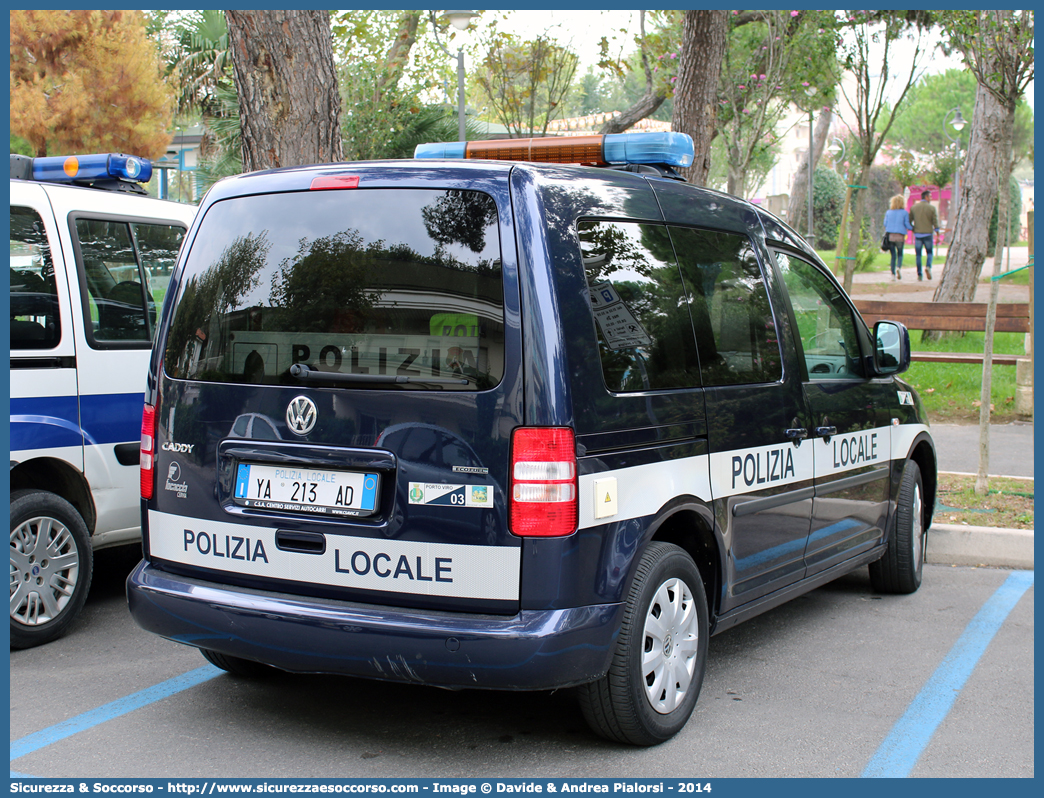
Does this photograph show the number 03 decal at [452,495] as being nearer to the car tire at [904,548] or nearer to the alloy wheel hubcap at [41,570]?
the alloy wheel hubcap at [41,570]

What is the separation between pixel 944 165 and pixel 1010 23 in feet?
136

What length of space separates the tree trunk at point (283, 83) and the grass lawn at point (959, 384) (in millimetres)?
6689

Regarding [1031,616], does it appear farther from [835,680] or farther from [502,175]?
[502,175]

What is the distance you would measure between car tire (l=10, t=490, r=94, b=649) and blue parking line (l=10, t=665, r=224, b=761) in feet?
2.76

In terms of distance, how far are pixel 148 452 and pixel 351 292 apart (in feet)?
3.41

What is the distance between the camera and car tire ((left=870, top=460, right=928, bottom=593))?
5527 mm

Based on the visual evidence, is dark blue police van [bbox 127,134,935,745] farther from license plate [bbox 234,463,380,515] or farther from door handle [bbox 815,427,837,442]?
door handle [bbox 815,427,837,442]

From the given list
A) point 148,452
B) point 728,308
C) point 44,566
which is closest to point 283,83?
point 44,566

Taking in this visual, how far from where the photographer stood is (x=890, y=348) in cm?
510

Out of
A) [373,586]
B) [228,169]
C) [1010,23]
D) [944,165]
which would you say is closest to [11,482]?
[373,586]

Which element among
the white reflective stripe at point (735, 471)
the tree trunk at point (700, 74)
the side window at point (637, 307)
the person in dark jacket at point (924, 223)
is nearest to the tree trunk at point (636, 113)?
the person in dark jacket at point (924, 223)


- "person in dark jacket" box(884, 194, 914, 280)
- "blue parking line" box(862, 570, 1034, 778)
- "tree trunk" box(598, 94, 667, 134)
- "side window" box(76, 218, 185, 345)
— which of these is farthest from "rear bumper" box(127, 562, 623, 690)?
"person in dark jacket" box(884, 194, 914, 280)

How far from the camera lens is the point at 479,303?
3.24 meters

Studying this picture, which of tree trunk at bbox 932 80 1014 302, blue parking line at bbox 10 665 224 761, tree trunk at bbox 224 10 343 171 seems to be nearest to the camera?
blue parking line at bbox 10 665 224 761
